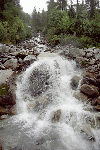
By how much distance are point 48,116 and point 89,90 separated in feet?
10.1

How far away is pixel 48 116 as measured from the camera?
7062mm

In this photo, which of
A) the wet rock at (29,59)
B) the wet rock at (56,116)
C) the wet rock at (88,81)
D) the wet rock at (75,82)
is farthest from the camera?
the wet rock at (29,59)

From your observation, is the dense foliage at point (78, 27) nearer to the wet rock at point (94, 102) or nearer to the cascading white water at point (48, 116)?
the cascading white water at point (48, 116)

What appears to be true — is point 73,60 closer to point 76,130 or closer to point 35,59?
point 35,59

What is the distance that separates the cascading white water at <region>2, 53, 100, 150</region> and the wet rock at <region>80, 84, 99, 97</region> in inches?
32.1

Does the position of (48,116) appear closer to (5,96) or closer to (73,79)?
(5,96)

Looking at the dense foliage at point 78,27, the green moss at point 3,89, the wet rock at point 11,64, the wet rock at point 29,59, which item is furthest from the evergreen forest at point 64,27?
the green moss at point 3,89

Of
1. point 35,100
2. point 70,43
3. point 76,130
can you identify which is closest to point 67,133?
point 76,130

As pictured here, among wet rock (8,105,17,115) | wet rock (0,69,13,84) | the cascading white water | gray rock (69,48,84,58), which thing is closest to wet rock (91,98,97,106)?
the cascading white water

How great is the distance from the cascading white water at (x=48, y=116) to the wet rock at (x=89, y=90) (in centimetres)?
82

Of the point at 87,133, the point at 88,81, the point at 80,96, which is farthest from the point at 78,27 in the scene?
the point at 87,133

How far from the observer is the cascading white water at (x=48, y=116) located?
5578 mm

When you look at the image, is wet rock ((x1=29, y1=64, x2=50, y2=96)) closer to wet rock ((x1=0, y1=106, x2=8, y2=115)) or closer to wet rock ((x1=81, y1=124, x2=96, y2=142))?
wet rock ((x1=0, y1=106, x2=8, y2=115))

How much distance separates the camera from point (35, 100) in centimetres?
826
